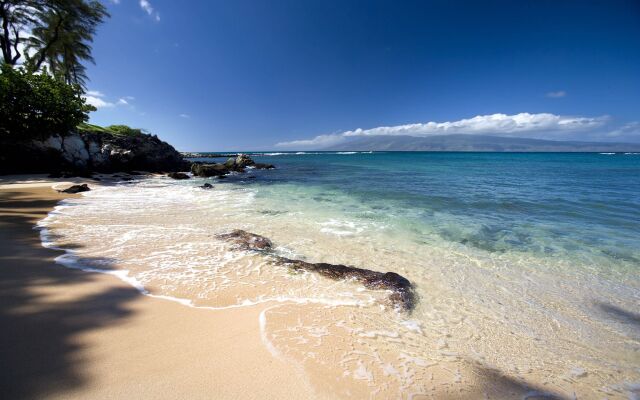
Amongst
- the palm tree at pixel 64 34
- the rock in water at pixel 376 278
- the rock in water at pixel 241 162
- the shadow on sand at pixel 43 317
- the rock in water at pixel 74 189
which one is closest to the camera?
the shadow on sand at pixel 43 317

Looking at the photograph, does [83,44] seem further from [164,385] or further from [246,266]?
[164,385]

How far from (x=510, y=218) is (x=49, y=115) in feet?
105

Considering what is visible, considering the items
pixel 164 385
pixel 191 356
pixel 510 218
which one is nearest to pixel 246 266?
pixel 191 356

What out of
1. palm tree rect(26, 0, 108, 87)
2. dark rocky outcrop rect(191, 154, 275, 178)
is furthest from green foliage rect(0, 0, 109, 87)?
dark rocky outcrop rect(191, 154, 275, 178)

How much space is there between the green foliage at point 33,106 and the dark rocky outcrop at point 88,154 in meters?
1.61

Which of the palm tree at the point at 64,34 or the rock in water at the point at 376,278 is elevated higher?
the palm tree at the point at 64,34

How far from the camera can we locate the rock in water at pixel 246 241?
21.9 ft

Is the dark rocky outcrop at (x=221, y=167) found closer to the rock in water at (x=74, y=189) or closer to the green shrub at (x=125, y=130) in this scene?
the green shrub at (x=125, y=130)

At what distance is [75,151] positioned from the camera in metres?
23.5

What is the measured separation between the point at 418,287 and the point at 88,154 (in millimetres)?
32861

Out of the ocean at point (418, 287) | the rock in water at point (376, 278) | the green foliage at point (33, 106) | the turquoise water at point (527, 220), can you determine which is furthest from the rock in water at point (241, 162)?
the rock in water at point (376, 278)

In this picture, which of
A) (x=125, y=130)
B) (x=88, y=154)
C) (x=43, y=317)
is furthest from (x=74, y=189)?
(x=125, y=130)

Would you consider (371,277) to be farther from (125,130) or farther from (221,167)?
(125,130)

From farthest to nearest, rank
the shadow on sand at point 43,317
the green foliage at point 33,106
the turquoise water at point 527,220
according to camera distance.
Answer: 1. the green foliage at point 33,106
2. the turquoise water at point 527,220
3. the shadow on sand at point 43,317
